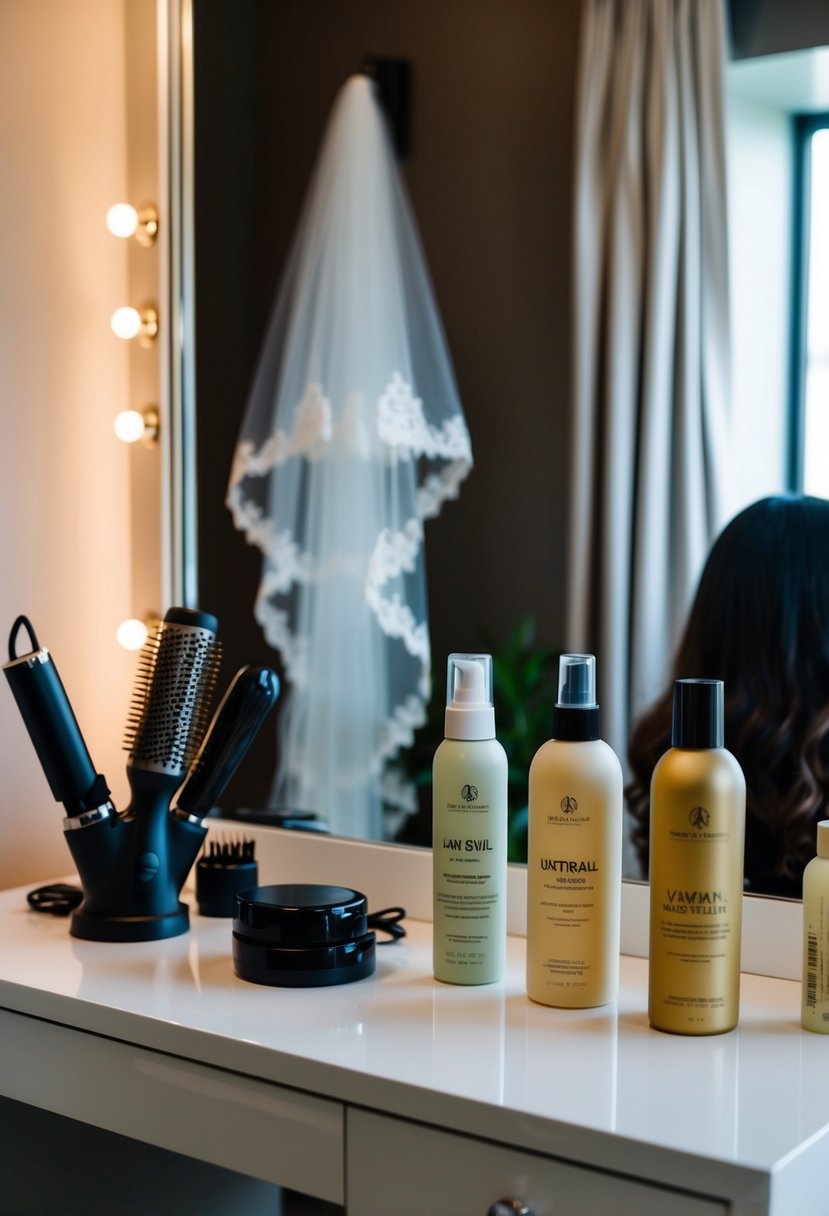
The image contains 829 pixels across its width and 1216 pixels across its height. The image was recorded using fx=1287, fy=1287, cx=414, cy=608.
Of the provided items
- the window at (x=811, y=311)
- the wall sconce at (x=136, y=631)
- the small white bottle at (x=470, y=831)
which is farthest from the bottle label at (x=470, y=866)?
the wall sconce at (x=136, y=631)

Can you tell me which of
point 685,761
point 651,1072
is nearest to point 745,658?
point 685,761

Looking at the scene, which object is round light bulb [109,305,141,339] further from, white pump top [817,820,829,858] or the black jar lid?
white pump top [817,820,829,858]

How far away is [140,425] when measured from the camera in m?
1.36

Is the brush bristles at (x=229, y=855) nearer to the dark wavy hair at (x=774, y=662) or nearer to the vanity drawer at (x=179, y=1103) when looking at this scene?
the vanity drawer at (x=179, y=1103)

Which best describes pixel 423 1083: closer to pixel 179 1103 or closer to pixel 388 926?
pixel 179 1103

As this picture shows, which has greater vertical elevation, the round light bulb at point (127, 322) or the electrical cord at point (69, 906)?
the round light bulb at point (127, 322)

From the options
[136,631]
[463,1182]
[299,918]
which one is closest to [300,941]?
[299,918]

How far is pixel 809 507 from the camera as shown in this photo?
1.00 metres

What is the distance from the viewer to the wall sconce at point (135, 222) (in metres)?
1.34

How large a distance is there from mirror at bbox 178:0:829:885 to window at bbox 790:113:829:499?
38 mm

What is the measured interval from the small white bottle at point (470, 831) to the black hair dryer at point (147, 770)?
9.0 inches

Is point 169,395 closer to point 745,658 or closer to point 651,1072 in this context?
point 745,658

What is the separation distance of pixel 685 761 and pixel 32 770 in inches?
30.0

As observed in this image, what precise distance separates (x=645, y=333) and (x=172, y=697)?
50cm
